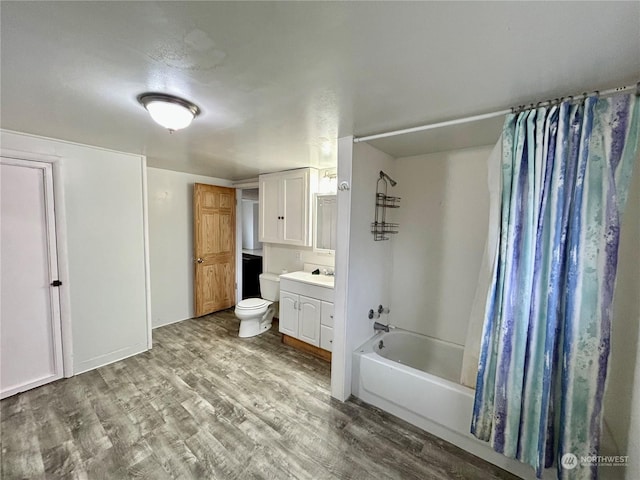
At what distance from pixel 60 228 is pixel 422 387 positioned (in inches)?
132

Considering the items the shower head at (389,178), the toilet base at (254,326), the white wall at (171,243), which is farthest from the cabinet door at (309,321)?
the white wall at (171,243)

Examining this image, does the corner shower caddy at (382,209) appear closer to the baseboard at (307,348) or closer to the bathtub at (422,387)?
the bathtub at (422,387)

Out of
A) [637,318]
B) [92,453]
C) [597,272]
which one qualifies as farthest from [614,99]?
[92,453]

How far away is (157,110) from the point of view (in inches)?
58.5

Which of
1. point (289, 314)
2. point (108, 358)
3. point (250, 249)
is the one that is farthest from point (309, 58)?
point (250, 249)

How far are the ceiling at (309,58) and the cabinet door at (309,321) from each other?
1.90m

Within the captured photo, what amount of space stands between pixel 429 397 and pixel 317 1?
2.29 m

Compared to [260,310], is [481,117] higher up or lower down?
higher up

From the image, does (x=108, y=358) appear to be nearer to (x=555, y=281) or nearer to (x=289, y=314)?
(x=289, y=314)

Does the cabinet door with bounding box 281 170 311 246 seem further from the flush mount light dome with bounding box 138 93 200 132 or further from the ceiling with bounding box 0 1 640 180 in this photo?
the flush mount light dome with bounding box 138 93 200 132

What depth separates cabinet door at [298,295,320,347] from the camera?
295 cm

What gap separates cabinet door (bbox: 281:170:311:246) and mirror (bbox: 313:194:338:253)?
0.43 ft

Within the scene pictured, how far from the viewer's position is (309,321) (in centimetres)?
302

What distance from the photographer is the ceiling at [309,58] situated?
86cm
